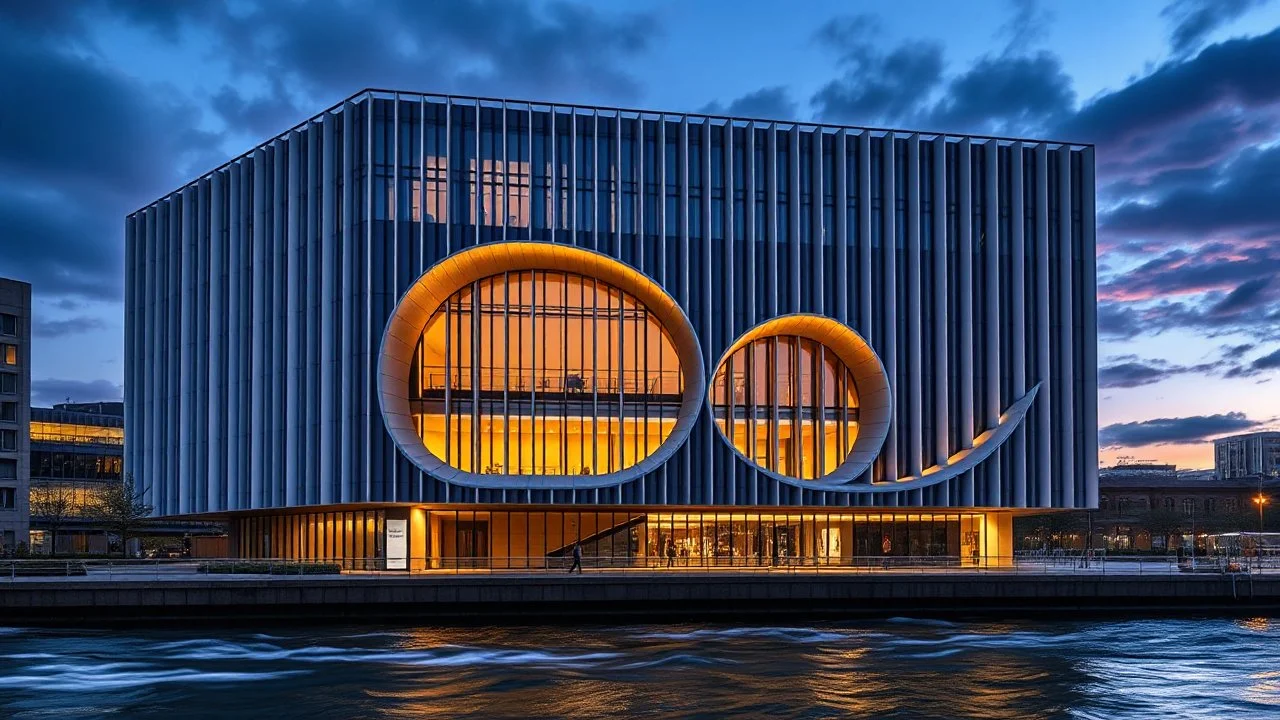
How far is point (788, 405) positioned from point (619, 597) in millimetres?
20767

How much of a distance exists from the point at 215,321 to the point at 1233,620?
48856 mm

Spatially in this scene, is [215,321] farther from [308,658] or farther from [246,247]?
[308,658]

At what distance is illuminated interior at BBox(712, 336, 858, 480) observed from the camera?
6456 centimetres

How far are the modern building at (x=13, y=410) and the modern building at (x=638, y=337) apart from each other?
37.9 meters

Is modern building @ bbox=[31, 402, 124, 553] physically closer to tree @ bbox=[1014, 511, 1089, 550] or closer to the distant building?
tree @ bbox=[1014, 511, 1089, 550]

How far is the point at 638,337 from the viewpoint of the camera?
6400 centimetres

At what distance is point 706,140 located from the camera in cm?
6262

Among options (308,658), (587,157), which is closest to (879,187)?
(587,157)

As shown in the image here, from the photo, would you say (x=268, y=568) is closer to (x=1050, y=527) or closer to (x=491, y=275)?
(x=491, y=275)

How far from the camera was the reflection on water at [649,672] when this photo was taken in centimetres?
3073

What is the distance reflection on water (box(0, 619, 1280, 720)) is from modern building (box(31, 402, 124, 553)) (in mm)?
77668

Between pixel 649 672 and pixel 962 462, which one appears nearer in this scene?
pixel 649 672

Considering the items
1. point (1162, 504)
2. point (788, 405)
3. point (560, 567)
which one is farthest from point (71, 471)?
point (1162, 504)

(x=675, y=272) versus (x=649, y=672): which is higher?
(x=675, y=272)
